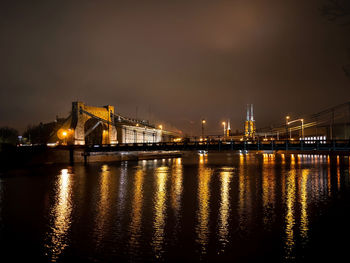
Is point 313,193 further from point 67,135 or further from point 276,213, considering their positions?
point 67,135

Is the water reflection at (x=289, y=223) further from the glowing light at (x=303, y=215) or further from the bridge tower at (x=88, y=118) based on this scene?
the bridge tower at (x=88, y=118)

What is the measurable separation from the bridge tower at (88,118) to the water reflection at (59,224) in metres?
51.1

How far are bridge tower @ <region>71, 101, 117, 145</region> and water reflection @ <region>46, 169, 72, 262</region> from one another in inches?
2012

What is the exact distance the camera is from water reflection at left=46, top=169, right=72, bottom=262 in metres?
11.5

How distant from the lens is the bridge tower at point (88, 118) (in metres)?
73.4

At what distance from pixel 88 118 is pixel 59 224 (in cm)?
6566

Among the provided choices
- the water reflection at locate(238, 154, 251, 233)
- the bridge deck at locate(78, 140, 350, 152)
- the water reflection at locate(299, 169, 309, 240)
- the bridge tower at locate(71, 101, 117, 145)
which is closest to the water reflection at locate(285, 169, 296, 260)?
the water reflection at locate(299, 169, 309, 240)

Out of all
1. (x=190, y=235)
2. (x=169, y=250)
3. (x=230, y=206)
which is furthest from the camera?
(x=230, y=206)

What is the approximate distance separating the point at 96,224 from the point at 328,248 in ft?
31.6

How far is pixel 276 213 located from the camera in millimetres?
16656

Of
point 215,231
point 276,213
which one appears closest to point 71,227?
point 215,231

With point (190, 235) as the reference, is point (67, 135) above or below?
above

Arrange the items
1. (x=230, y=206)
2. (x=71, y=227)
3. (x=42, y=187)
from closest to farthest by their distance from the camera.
Answer: (x=71, y=227), (x=230, y=206), (x=42, y=187)

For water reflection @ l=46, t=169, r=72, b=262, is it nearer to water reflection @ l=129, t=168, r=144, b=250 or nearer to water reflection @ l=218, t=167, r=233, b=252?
water reflection @ l=129, t=168, r=144, b=250
